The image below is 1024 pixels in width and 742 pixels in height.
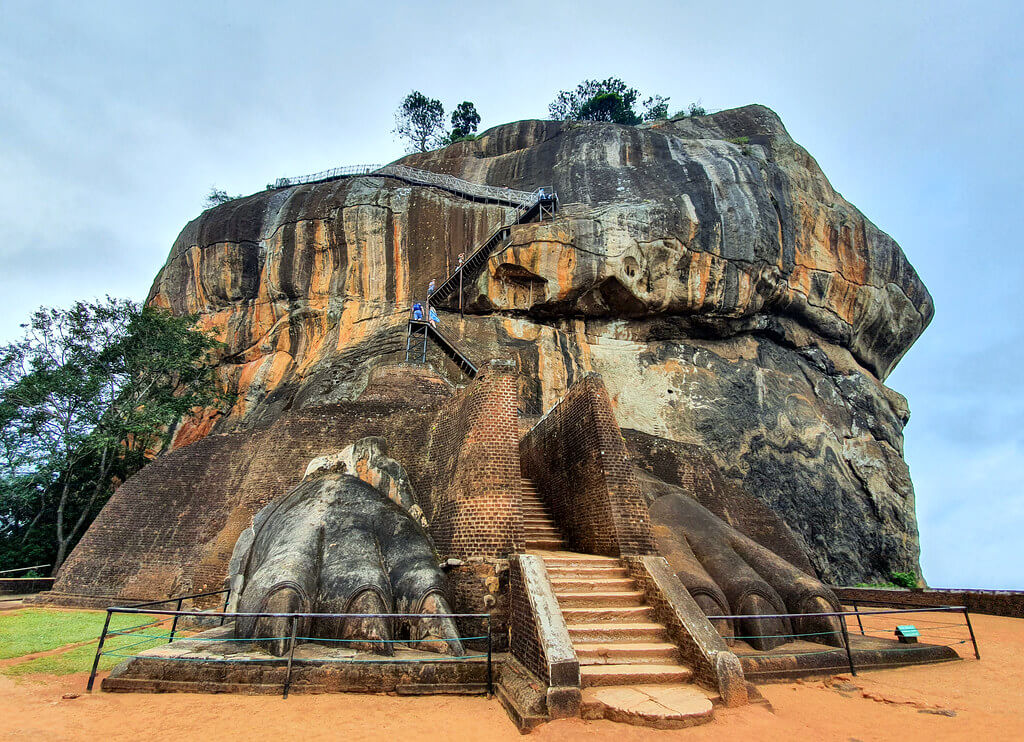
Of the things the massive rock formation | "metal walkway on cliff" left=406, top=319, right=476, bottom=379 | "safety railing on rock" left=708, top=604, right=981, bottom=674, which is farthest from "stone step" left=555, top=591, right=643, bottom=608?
the massive rock formation

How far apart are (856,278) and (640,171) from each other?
1146cm

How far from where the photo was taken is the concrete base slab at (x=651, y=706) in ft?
14.0

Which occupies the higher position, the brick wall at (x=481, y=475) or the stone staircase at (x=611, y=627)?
the brick wall at (x=481, y=475)

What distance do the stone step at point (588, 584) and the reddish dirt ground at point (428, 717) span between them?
1493mm

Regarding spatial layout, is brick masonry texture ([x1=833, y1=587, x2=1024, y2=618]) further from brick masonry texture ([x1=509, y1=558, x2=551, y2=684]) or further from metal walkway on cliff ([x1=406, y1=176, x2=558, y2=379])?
metal walkway on cliff ([x1=406, y1=176, x2=558, y2=379])

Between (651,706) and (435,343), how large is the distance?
17.0 m

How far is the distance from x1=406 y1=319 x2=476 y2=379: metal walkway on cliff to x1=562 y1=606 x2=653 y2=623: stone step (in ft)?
44.2

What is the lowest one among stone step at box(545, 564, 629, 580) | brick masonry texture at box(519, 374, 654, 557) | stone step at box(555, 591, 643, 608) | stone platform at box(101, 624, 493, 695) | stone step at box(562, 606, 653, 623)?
stone platform at box(101, 624, 493, 695)

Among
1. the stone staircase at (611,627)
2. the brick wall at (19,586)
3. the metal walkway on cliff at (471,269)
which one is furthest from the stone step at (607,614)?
the brick wall at (19,586)

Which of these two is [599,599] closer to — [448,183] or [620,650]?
[620,650]

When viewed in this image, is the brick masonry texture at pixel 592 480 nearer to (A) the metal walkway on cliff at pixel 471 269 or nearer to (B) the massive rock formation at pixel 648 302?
(A) the metal walkway on cliff at pixel 471 269

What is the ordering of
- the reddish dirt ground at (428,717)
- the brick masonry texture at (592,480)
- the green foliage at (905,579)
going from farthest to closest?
the green foliage at (905,579) < the brick masonry texture at (592,480) < the reddish dirt ground at (428,717)

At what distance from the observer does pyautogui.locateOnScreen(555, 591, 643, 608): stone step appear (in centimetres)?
598

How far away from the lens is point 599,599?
6.12 m
